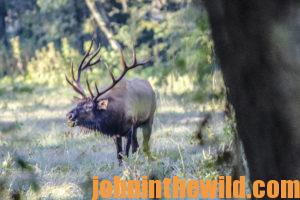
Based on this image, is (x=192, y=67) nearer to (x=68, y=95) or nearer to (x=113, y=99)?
(x=113, y=99)

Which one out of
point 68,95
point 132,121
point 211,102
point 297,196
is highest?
point 68,95

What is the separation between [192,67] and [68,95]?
17.1 metres

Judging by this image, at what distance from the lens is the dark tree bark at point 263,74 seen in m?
2.14

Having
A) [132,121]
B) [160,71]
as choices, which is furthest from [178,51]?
[132,121]

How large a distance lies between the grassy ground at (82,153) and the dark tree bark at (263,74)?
4.5 inches

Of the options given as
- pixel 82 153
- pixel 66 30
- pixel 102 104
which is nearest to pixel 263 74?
pixel 102 104

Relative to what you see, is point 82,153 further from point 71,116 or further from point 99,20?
point 99,20

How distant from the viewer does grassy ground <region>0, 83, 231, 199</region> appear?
2.93 m

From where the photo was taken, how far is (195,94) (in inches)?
88.0

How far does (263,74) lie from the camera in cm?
221

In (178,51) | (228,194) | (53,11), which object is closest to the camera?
(178,51)

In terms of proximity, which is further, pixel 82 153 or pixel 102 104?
pixel 82 153

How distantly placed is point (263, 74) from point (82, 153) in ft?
22.3

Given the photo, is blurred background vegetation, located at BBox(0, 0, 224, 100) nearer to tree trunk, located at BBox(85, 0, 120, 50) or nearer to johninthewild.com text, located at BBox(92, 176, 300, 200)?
tree trunk, located at BBox(85, 0, 120, 50)
